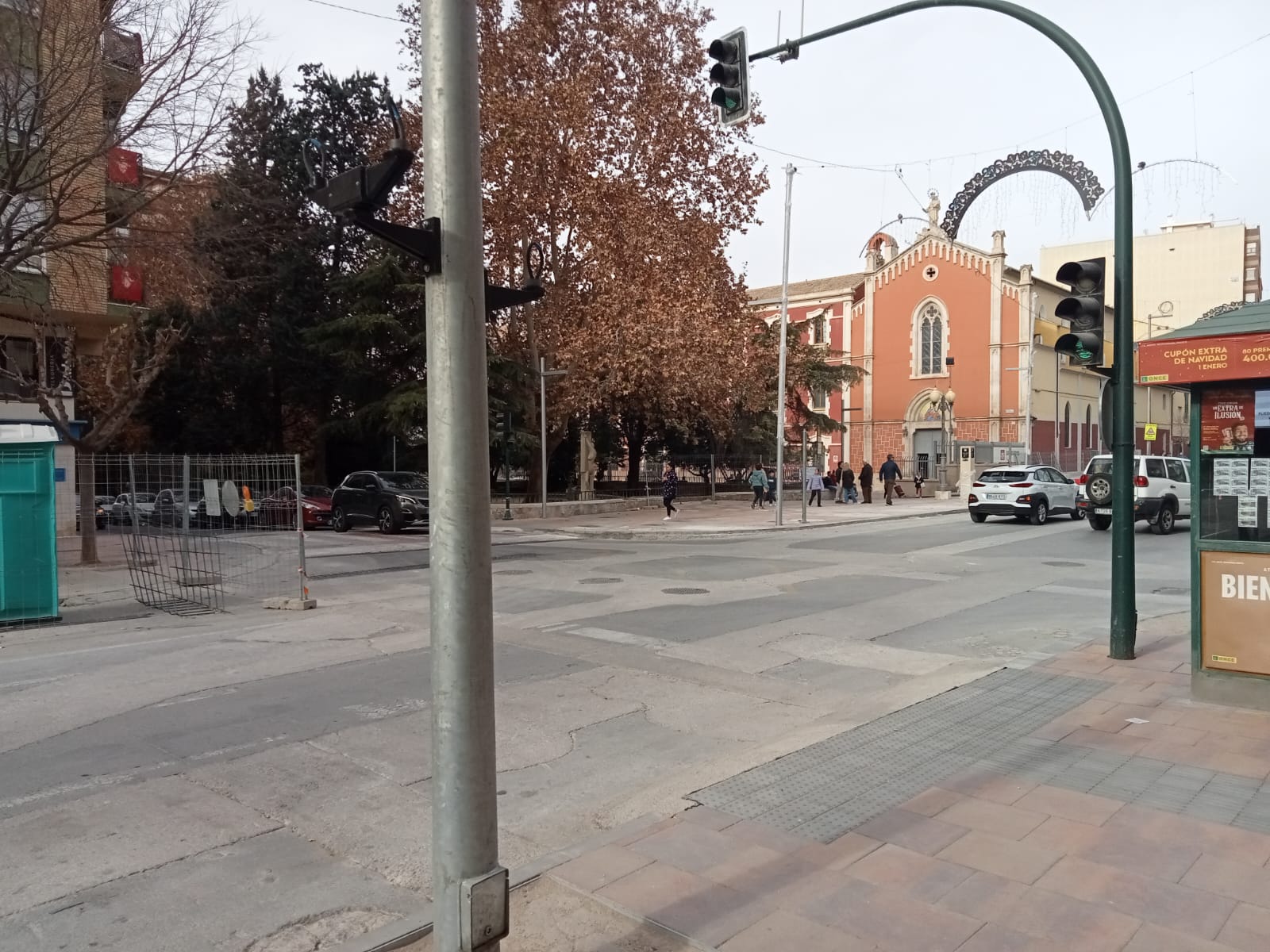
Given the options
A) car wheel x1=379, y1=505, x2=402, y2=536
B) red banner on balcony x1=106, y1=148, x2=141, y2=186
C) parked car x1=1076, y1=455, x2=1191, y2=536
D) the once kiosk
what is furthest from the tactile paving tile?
car wheel x1=379, y1=505, x2=402, y2=536

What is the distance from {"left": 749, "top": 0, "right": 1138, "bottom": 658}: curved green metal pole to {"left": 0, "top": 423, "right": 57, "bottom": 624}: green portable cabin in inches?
446

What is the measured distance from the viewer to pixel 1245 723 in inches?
234

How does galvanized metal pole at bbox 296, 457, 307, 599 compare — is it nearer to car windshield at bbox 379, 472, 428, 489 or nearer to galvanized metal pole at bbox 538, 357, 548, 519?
car windshield at bbox 379, 472, 428, 489

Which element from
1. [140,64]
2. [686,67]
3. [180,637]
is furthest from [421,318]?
[180,637]

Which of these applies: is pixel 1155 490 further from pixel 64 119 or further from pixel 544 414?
pixel 64 119

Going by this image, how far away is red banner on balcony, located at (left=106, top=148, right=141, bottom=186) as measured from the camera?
1423cm

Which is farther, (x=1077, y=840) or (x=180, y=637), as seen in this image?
(x=180, y=637)

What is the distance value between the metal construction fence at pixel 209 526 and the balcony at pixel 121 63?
5479 millimetres

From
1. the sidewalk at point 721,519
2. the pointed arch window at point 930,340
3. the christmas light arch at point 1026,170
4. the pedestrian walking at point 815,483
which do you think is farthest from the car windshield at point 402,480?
the pointed arch window at point 930,340

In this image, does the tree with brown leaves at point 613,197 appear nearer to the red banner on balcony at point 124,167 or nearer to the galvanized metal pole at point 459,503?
the red banner on balcony at point 124,167

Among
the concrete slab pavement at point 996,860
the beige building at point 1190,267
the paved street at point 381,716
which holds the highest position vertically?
the beige building at point 1190,267

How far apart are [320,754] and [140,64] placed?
1226 centimetres

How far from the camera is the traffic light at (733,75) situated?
32.8 feet

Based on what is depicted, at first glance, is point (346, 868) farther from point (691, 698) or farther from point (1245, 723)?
point (1245, 723)
